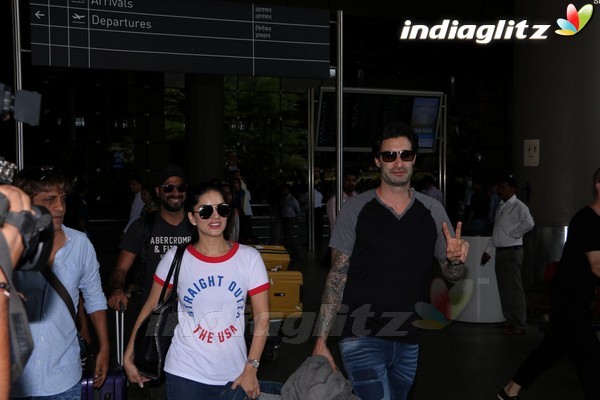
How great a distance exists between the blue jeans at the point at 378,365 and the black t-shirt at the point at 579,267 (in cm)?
155

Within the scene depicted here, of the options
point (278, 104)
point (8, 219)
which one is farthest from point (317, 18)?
point (278, 104)

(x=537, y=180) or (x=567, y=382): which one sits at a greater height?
(x=537, y=180)

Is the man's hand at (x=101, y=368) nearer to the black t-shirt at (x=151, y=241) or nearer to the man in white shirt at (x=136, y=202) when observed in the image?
the black t-shirt at (x=151, y=241)

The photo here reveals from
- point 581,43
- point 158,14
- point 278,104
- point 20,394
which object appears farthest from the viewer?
point 278,104

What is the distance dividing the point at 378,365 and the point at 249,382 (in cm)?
73

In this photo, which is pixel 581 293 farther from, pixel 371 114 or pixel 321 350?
pixel 371 114

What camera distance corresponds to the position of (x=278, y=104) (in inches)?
1081

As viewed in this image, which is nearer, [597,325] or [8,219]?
[8,219]

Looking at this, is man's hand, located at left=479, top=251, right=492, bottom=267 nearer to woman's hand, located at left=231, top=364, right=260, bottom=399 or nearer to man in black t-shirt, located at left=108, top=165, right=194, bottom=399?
man in black t-shirt, located at left=108, top=165, right=194, bottom=399

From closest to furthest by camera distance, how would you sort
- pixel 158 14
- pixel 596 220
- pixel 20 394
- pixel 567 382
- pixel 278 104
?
pixel 20 394 → pixel 596 220 → pixel 567 382 → pixel 158 14 → pixel 278 104

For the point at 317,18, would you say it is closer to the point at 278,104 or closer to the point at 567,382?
the point at 567,382

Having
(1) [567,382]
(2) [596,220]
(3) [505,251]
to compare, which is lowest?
(1) [567,382]

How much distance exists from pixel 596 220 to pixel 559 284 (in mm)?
529

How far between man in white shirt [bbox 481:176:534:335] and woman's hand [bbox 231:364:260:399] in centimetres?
583
